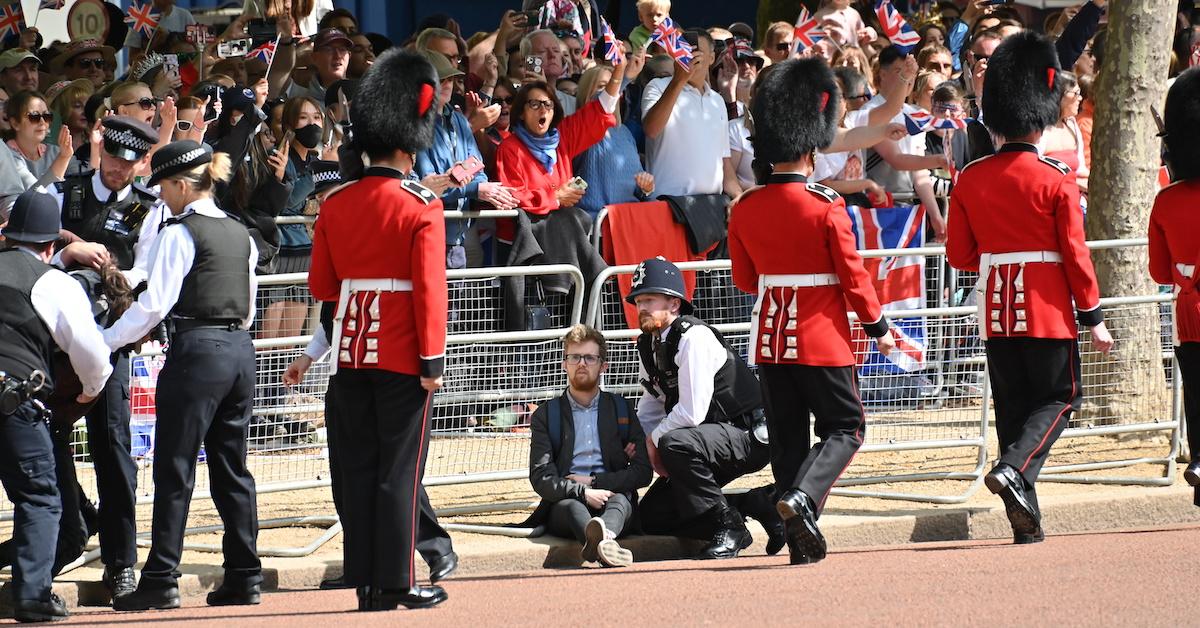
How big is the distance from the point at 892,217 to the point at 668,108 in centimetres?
143

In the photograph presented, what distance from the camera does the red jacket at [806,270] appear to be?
7.16 m

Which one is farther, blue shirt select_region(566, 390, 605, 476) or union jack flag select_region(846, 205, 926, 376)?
union jack flag select_region(846, 205, 926, 376)

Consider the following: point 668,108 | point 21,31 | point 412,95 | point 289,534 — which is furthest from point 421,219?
point 21,31

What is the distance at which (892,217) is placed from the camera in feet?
34.5

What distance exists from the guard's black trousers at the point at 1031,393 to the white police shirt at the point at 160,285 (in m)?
3.35

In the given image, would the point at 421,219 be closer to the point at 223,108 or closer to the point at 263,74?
the point at 223,108

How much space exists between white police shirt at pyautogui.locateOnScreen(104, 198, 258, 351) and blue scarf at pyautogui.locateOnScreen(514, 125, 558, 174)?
3.40 m

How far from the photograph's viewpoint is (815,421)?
24.1 ft

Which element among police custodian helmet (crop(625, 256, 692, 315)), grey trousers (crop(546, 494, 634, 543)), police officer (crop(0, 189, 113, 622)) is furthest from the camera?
police custodian helmet (crop(625, 256, 692, 315))

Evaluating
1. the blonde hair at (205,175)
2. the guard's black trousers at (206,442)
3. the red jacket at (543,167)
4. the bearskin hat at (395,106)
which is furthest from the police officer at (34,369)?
the red jacket at (543,167)

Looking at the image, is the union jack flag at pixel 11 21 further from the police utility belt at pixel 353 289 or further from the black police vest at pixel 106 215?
the police utility belt at pixel 353 289

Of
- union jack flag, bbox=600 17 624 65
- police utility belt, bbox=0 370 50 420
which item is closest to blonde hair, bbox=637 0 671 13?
union jack flag, bbox=600 17 624 65

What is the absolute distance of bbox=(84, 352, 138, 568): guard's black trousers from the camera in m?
6.97

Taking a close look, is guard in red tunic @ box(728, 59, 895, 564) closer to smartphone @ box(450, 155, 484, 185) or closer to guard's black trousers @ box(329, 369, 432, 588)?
guard's black trousers @ box(329, 369, 432, 588)
